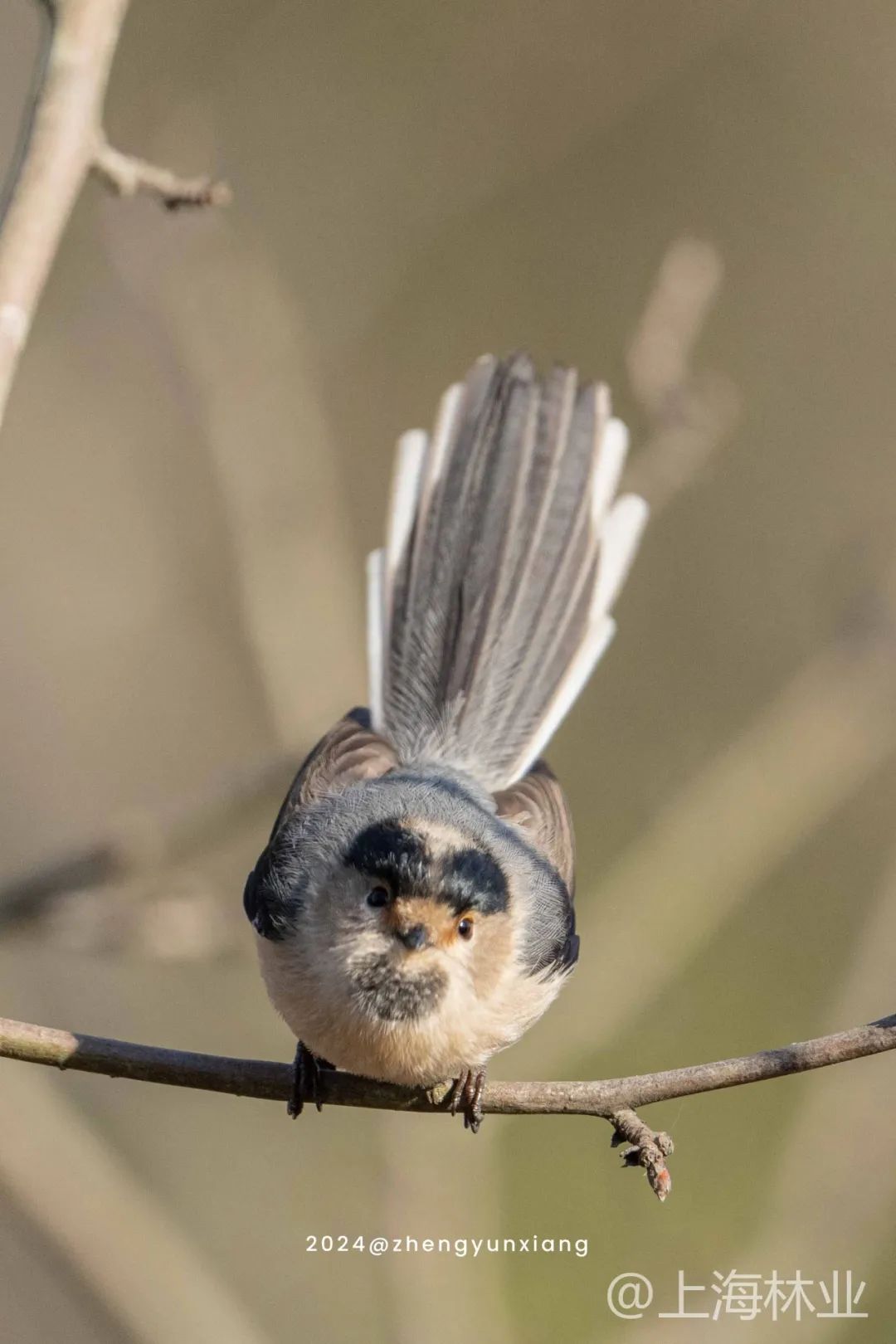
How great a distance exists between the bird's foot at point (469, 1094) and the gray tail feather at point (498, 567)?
0.88 m

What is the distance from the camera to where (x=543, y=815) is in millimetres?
3451

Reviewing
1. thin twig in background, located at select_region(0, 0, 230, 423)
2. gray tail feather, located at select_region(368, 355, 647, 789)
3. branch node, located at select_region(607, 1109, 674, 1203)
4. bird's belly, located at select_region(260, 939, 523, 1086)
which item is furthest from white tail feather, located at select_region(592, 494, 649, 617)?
thin twig in background, located at select_region(0, 0, 230, 423)

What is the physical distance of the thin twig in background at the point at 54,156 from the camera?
84.3 inches

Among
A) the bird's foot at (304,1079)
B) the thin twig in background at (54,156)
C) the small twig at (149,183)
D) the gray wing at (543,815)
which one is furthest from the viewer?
the gray wing at (543,815)

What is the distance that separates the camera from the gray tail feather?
354 cm

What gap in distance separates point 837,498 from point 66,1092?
3525mm

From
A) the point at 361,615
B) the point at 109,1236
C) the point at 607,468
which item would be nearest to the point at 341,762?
the point at 361,615

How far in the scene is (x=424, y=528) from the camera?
3592 mm

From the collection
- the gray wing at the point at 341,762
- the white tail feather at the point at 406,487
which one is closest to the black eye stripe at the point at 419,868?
the gray wing at the point at 341,762

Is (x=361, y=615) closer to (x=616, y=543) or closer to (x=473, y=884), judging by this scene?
(x=616, y=543)

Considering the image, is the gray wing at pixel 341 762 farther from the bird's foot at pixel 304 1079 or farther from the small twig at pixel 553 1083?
the small twig at pixel 553 1083

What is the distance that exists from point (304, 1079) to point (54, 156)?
165 centimetres

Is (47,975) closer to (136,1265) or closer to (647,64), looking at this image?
(136,1265)

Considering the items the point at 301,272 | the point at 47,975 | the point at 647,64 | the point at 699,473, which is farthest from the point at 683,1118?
the point at 647,64
